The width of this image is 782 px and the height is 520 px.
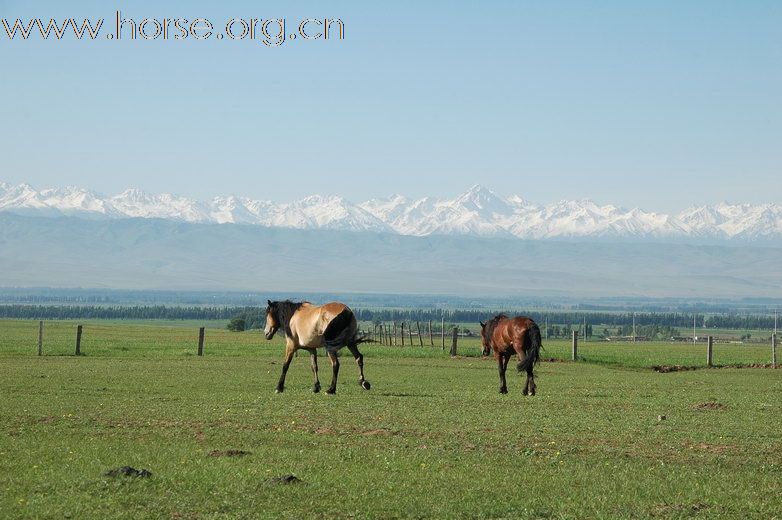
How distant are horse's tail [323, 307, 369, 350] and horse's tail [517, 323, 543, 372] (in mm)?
4317

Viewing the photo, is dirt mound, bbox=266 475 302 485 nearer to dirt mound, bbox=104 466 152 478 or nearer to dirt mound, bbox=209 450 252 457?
dirt mound, bbox=104 466 152 478

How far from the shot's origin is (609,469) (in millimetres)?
16266

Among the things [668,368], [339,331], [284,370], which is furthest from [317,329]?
[668,368]

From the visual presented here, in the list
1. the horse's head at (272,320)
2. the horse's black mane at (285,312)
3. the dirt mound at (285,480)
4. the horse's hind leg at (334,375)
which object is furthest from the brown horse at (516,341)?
the dirt mound at (285,480)

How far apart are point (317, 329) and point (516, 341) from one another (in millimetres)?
5191

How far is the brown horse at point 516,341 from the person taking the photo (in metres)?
28.7

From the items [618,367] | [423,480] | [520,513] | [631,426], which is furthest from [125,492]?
[618,367]

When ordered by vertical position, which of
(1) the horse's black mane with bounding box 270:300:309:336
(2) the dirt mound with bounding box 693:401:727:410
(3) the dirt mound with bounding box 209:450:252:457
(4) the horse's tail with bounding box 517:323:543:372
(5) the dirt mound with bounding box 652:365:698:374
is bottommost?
(5) the dirt mound with bounding box 652:365:698:374

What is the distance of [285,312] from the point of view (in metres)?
30.0

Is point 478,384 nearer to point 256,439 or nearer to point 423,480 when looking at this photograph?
point 256,439

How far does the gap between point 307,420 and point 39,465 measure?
261 inches

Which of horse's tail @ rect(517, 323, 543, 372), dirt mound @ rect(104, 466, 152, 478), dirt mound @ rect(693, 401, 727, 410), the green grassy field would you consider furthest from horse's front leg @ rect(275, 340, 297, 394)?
dirt mound @ rect(104, 466, 152, 478)

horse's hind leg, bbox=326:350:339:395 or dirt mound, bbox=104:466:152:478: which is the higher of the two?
horse's hind leg, bbox=326:350:339:395

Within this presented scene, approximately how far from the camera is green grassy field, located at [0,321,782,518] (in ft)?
44.8
